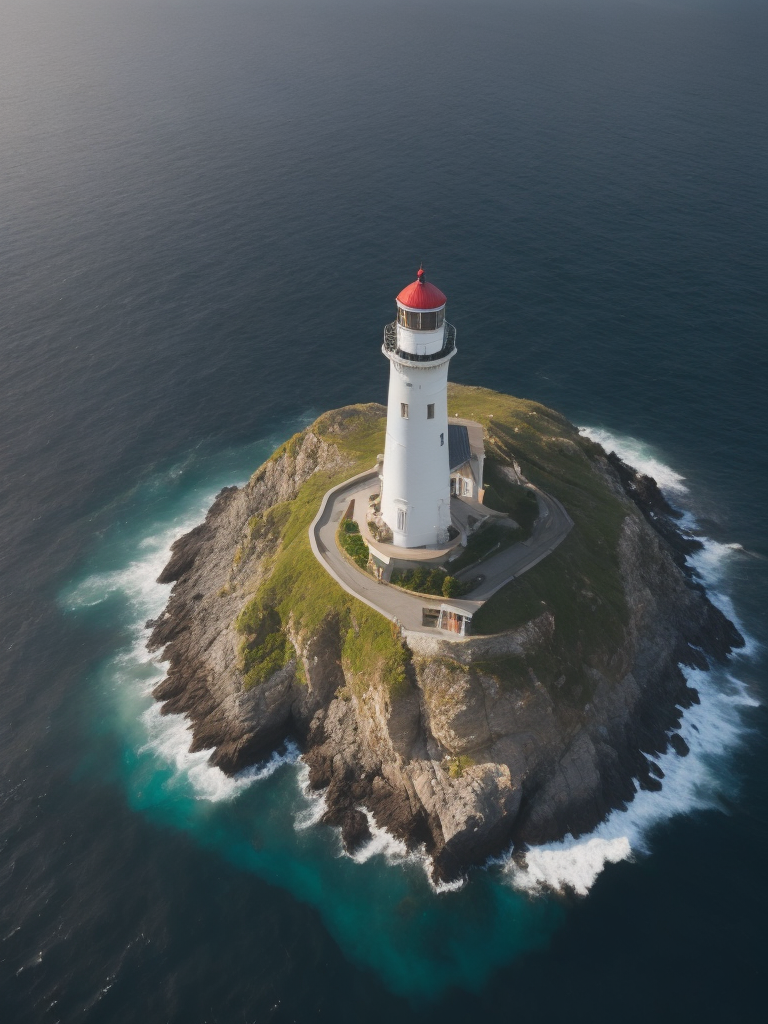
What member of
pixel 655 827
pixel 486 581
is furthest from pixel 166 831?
pixel 655 827

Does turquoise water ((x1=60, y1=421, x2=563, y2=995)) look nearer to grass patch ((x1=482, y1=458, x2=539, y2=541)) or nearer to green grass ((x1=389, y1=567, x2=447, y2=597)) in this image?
green grass ((x1=389, y1=567, x2=447, y2=597))

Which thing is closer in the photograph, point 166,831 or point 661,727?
point 166,831

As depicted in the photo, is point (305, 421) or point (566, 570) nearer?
point (566, 570)

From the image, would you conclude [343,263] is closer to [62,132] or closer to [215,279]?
[215,279]

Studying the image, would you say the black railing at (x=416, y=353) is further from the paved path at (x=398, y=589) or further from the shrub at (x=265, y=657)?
the shrub at (x=265, y=657)

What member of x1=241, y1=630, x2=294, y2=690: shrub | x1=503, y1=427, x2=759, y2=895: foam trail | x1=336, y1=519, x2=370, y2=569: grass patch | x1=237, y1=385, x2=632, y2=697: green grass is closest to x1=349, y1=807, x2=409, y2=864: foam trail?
x1=503, y1=427, x2=759, y2=895: foam trail

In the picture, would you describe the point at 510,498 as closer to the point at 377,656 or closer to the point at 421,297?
the point at 377,656

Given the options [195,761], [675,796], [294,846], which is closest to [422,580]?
[294,846]
